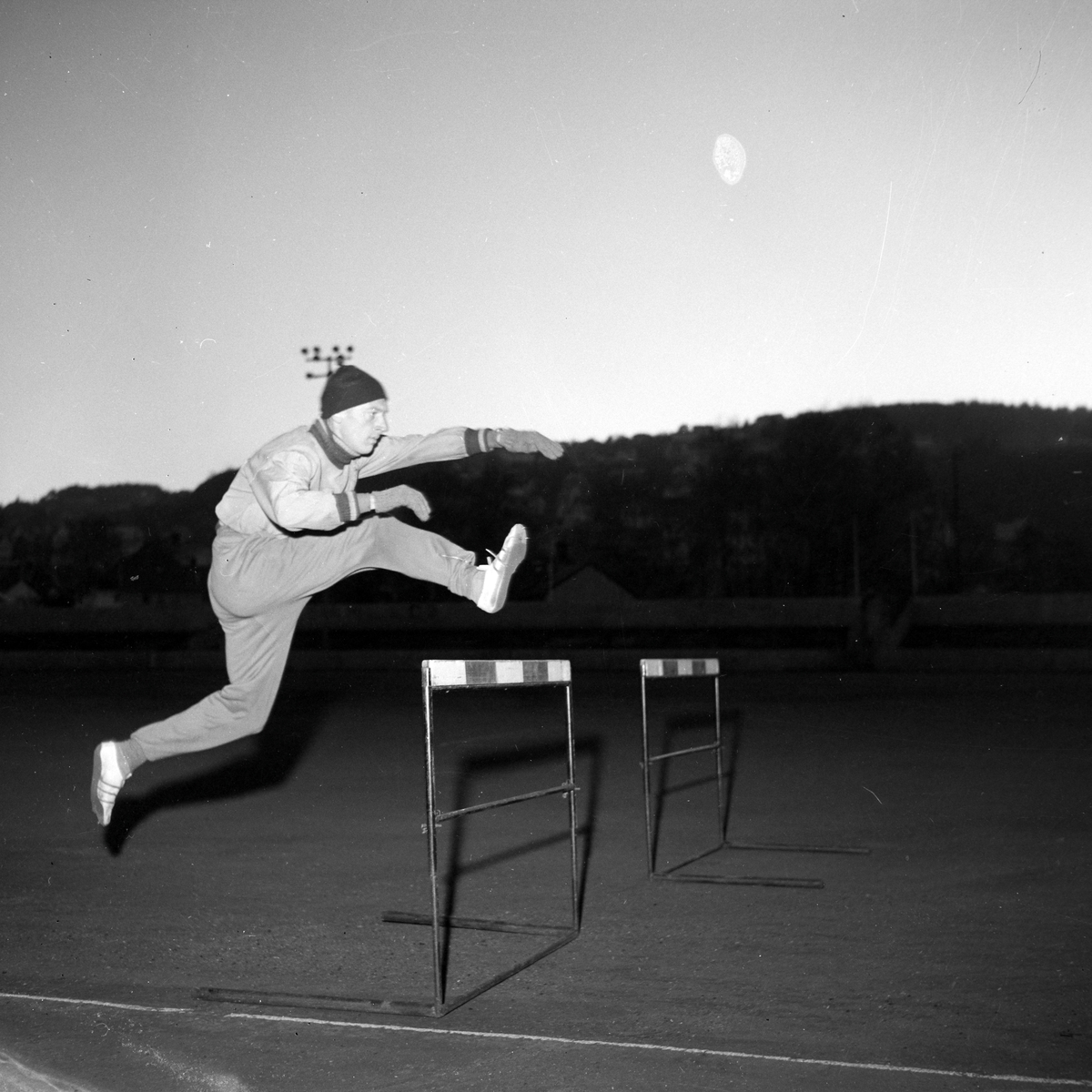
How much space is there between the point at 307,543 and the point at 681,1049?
2.28 meters

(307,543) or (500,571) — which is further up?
(307,543)

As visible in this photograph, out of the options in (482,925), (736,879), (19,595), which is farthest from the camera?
Result: (19,595)

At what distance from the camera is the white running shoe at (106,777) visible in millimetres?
5246

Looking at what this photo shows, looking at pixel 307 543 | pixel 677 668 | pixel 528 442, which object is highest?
pixel 528 442

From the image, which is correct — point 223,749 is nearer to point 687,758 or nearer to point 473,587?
point 687,758

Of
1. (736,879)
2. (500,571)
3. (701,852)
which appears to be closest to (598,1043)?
(500,571)

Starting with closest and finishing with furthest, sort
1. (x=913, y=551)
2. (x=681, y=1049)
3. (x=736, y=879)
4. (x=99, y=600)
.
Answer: (x=681, y=1049), (x=736, y=879), (x=99, y=600), (x=913, y=551)

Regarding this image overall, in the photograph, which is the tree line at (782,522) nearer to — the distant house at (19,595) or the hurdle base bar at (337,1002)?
the distant house at (19,595)

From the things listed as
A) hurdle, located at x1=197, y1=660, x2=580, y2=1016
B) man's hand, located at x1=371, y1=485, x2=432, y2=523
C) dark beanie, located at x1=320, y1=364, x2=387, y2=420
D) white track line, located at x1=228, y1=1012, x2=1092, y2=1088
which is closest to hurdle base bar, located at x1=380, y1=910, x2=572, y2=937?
hurdle, located at x1=197, y1=660, x2=580, y2=1016

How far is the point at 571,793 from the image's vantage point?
596cm

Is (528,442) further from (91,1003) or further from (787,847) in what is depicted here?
(787,847)

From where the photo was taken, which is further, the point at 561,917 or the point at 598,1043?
the point at 561,917

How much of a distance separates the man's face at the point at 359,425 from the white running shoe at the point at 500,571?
65 centimetres

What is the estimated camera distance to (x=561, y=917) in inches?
240
